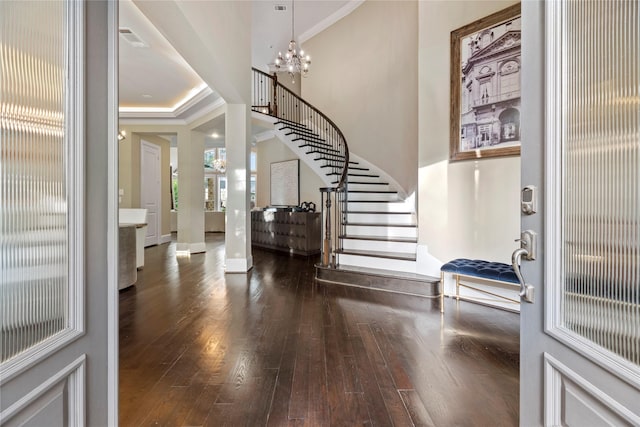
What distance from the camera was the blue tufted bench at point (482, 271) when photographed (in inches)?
105

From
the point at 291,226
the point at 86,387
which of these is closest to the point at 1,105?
the point at 86,387

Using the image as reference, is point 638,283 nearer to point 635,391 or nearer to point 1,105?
point 635,391

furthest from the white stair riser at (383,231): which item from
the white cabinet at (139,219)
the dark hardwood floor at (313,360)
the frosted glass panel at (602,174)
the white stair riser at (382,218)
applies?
the frosted glass panel at (602,174)

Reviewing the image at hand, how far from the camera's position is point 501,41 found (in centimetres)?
309

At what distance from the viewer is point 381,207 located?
5152 millimetres

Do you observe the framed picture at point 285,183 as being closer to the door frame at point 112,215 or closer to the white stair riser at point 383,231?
the white stair riser at point 383,231

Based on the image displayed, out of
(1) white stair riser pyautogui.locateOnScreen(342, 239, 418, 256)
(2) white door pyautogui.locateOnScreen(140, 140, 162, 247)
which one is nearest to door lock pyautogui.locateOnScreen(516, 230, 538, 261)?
(1) white stair riser pyautogui.locateOnScreen(342, 239, 418, 256)

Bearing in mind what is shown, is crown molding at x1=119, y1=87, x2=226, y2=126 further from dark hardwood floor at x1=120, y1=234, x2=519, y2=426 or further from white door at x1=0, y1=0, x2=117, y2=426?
white door at x1=0, y1=0, x2=117, y2=426

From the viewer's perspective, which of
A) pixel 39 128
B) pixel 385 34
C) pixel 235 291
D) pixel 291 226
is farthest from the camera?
pixel 291 226

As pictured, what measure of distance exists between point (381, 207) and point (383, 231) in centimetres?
75

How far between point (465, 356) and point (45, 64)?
8.64 feet

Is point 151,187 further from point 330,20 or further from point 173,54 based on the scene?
point 330,20

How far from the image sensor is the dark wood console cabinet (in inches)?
247

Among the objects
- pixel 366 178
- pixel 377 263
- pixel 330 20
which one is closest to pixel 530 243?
pixel 377 263
